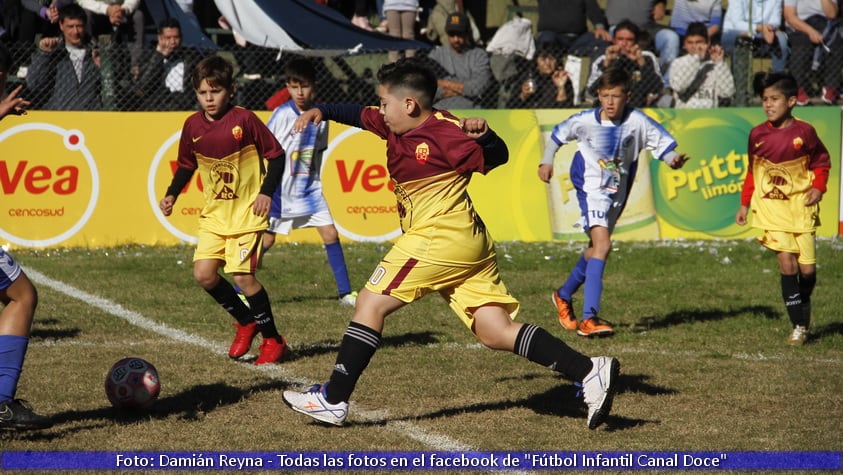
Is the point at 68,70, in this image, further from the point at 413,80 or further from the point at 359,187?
the point at 413,80

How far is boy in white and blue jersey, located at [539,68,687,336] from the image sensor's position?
9.62m

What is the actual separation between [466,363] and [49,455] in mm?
3328

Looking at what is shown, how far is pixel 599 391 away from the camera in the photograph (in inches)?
246

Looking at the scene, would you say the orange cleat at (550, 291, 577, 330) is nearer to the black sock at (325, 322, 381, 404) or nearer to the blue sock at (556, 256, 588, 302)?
the blue sock at (556, 256, 588, 302)

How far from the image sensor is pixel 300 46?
52.5ft

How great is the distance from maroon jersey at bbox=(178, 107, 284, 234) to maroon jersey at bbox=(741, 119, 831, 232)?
4.03 metres

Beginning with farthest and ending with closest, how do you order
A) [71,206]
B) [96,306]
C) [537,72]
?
[537,72], [71,206], [96,306]

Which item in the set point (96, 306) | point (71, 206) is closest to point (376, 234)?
point (71, 206)

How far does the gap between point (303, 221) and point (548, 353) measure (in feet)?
17.7

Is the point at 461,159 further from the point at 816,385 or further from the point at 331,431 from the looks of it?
the point at 816,385

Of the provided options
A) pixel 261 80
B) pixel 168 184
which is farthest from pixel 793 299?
pixel 261 80

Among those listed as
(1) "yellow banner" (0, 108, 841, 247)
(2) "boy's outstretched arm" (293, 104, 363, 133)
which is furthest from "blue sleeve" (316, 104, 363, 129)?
(1) "yellow banner" (0, 108, 841, 247)

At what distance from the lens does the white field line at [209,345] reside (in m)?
6.23

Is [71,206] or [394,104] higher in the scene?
[394,104]
